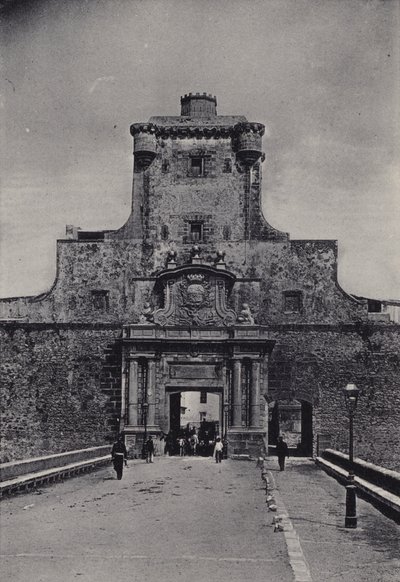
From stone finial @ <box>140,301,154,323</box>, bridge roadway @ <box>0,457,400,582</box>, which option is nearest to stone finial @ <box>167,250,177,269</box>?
stone finial @ <box>140,301,154,323</box>

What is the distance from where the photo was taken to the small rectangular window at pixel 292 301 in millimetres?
34062

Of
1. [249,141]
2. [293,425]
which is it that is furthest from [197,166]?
[293,425]

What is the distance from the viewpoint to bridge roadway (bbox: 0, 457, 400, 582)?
9844 mm

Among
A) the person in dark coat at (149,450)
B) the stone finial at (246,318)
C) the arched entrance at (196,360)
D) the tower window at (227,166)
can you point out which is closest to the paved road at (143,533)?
the person in dark coat at (149,450)

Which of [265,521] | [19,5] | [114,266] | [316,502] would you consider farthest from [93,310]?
[19,5]

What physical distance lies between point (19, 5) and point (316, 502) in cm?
1167

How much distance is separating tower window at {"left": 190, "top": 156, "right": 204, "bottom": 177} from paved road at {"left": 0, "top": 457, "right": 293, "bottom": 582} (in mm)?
17531

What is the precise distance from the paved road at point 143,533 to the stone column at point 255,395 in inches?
356

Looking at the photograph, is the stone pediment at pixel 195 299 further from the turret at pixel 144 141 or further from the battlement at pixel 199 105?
the battlement at pixel 199 105

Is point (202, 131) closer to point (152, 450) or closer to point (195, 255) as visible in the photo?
point (195, 255)

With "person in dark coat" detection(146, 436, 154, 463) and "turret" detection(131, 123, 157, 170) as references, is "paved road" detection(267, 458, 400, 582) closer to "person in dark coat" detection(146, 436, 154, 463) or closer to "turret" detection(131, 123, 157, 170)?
"person in dark coat" detection(146, 436, 154, 463)

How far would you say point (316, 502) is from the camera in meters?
16.8

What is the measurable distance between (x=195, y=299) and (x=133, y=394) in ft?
15.1

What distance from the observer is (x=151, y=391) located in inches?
1190
